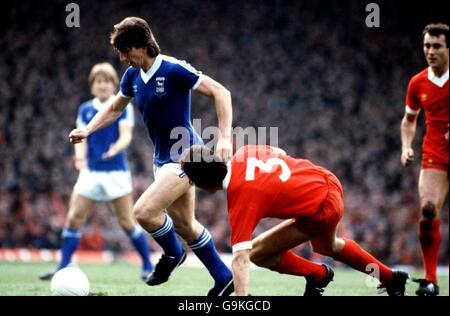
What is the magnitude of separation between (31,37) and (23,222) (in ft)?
23.4

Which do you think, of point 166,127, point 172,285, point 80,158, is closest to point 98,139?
point 80,158

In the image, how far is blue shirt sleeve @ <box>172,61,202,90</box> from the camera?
617 cm

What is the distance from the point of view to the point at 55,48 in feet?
68.7

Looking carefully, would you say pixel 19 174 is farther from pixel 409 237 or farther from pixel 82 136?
pixel 82 136

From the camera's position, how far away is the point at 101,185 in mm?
9008

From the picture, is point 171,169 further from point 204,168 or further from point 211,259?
point 204,168

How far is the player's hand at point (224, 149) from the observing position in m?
5.47

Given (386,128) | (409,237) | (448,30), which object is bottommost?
(409,237)

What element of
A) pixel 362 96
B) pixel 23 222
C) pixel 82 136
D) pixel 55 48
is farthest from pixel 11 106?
pixel 82 136

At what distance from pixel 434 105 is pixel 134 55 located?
10.1 feet

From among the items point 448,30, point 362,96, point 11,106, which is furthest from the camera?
point 362,96

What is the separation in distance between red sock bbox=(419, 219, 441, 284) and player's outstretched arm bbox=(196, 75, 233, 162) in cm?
260

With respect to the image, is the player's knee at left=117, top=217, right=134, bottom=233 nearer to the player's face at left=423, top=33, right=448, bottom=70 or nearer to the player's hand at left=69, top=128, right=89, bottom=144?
the player's hand at left=69, top=128, right=89, bottom=144

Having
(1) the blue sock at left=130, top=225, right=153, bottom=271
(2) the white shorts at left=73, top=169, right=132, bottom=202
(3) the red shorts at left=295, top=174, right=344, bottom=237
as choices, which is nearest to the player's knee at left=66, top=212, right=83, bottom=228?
(2) the white shorts at left=73, top=169, right=132, bottom=202
